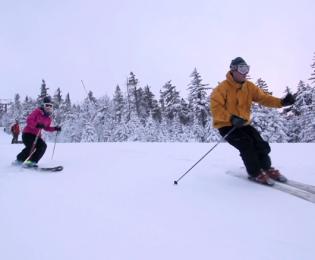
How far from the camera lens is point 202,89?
50188 millimetres

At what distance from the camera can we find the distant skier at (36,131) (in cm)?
829

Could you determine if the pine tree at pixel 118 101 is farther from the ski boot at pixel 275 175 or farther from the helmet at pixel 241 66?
the ski boot at pixel 275 175

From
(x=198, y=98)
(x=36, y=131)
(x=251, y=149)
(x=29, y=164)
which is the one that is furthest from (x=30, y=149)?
(x=198, y=98)

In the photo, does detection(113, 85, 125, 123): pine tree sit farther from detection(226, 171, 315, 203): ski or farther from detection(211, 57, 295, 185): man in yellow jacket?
detection(226, 171, 315, 203): ski

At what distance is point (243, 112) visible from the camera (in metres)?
5.65

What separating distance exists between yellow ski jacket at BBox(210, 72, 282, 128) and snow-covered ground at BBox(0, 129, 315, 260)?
1075mm

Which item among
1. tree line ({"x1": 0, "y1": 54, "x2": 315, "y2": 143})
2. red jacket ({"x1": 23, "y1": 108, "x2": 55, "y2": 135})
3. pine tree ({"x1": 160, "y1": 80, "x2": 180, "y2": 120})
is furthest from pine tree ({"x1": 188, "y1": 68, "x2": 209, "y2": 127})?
red jacket ({"x1": 23, "y1": 108, "x2": 55, "y2": 135})

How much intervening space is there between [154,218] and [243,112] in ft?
8.88

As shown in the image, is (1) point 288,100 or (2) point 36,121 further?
(2) point 36,121

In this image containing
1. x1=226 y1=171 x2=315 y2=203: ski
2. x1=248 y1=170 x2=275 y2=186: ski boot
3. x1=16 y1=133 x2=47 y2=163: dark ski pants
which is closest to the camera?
x1=226 y1=171 x2=315 y2=203: ski

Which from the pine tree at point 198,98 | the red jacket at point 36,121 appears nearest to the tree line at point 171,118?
the pine tree at point 198,98

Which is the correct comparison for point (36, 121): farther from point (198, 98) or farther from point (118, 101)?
point (118, 101)

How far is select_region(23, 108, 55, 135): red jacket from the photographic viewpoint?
27.5 feet

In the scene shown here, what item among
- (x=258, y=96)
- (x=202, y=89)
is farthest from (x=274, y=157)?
(x=202, y=89)
